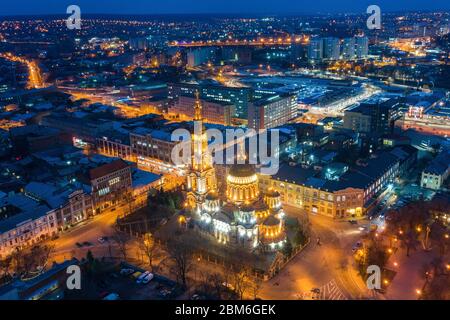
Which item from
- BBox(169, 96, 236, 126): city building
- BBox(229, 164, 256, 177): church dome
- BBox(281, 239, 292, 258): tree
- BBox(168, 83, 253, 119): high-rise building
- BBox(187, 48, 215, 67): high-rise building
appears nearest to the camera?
BBox(281, 239, 292, 258): tree

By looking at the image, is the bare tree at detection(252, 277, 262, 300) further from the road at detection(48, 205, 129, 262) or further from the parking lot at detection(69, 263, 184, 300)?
the road at detection(48, 205, 129, 262)

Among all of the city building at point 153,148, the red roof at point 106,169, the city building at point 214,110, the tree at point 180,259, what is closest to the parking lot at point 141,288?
the tree at point 180,259

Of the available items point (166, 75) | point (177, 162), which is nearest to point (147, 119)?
point (177, 162)

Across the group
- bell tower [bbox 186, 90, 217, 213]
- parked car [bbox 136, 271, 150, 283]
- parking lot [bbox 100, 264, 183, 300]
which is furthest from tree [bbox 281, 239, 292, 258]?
parked car [bbox 136, 271, 150, 283]

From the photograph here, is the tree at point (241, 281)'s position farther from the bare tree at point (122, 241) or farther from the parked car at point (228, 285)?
the bare tree at point (122, 241)

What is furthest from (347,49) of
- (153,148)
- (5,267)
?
(5,267)

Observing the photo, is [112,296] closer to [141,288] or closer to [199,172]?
[141,288]
